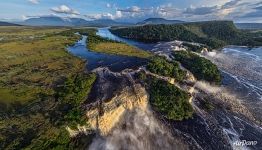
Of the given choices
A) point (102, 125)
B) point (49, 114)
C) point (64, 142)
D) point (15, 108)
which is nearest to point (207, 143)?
point (102, 125)

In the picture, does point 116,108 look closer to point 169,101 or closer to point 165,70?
point 169,101

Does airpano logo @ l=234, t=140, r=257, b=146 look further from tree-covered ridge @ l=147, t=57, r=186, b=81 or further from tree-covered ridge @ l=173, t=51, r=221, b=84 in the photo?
tree-covered ridge @ l=173, t=51, r=221, b=84

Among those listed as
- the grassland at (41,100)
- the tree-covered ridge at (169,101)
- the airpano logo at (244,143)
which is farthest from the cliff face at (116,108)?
the airpano logo at (244,143)

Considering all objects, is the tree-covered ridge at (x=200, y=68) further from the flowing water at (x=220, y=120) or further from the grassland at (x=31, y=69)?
the grassland at (x=31, y=69)

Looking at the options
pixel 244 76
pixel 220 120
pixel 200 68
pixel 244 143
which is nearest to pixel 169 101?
pixel 220 120

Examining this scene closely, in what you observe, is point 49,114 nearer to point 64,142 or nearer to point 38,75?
point 64,142
